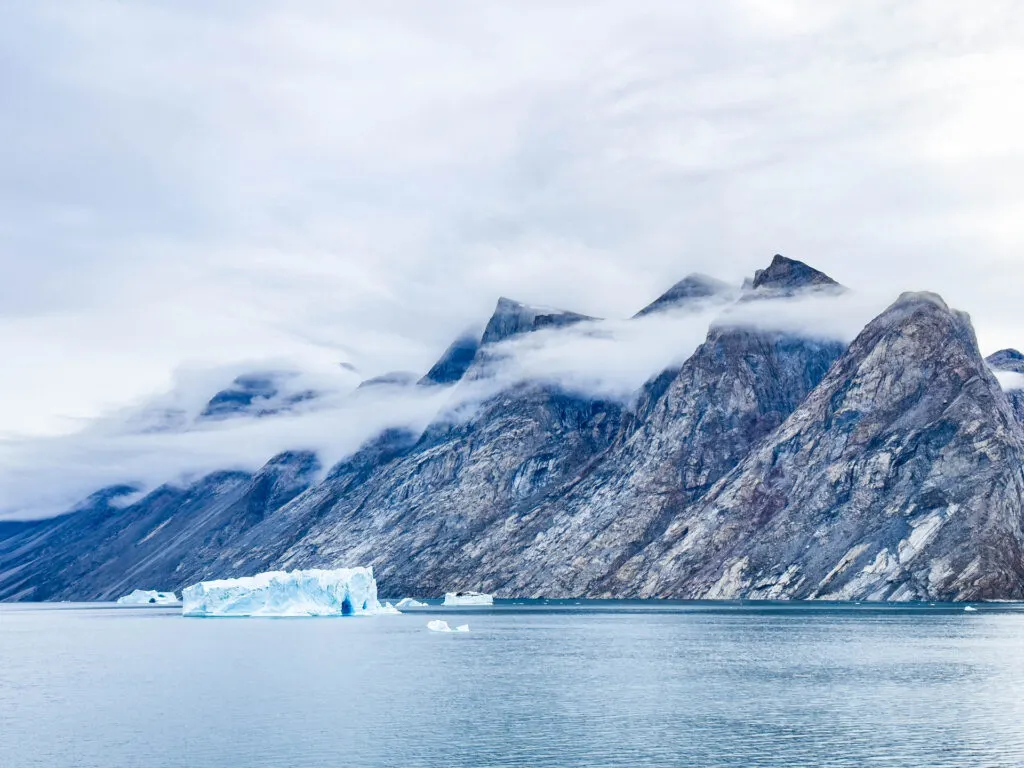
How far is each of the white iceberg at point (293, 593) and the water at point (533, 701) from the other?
1441 inches

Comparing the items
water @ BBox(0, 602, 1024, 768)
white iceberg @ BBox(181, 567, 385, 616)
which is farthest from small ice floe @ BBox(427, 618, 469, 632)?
white iceberg @ BBox(181, 567, 385, 616)

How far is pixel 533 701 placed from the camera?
7081 centimetres

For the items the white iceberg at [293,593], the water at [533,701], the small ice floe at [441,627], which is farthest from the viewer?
the white iceberg at [293,593]

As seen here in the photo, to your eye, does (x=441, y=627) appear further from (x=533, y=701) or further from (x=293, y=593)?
(x=533, y=701)

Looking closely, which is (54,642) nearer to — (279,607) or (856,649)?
(279,607)

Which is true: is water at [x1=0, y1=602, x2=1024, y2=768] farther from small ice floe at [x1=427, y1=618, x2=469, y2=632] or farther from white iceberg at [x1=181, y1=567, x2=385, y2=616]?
white iceberg at [x1=181, y1=567, x2=385, y2=616]

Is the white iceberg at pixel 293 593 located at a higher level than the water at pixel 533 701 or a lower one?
higher

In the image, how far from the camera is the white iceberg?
16938cm

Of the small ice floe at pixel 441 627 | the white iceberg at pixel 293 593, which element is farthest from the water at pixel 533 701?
the white iceberg at pixel 293 593

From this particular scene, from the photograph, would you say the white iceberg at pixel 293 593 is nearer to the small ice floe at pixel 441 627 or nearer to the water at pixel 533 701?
the small ice floe at pixel 441 627

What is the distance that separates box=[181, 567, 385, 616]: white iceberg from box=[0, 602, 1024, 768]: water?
3661 cm

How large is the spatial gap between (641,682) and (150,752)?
3758 centimetres

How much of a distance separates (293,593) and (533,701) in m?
111

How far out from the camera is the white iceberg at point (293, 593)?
16938cm
